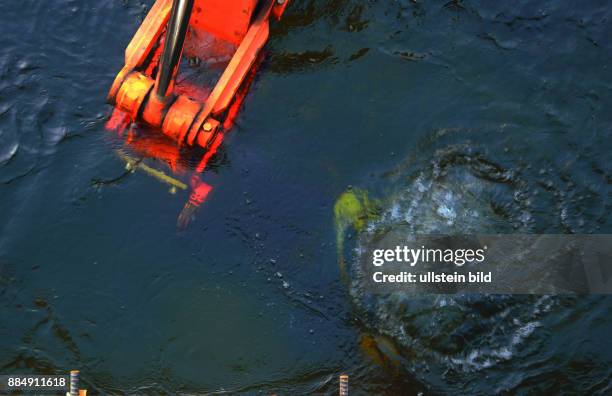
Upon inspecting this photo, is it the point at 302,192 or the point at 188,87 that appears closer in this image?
the point at 302,192

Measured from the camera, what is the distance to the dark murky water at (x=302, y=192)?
6844mm

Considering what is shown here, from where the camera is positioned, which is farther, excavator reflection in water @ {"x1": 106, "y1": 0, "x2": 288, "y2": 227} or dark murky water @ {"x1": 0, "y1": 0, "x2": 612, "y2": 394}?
excavator reflection in water @ {"x1": 106, "y1": 0, "x2": 288, "y2": 227}

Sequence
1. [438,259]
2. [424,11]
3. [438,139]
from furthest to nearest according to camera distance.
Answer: [424,11], [438,139], [438,259]

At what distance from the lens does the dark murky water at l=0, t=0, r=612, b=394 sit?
684 cm

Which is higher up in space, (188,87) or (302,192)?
(188,87)

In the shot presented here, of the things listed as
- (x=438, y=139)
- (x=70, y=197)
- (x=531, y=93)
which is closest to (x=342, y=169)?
(x=438, y=139)

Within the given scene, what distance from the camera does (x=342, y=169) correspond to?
790cm

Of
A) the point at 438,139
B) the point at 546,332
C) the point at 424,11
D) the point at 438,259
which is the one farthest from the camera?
the point at 424,11

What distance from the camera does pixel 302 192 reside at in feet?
25.4

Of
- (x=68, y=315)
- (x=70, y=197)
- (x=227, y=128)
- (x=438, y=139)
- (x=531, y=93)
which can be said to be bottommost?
(x=68, y=315)

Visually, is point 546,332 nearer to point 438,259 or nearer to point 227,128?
point 438,259

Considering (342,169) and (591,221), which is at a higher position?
(591,221)

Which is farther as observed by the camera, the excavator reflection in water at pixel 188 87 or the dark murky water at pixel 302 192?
the excavator reflection in water at pixel 188 87

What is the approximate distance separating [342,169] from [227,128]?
161 cm
